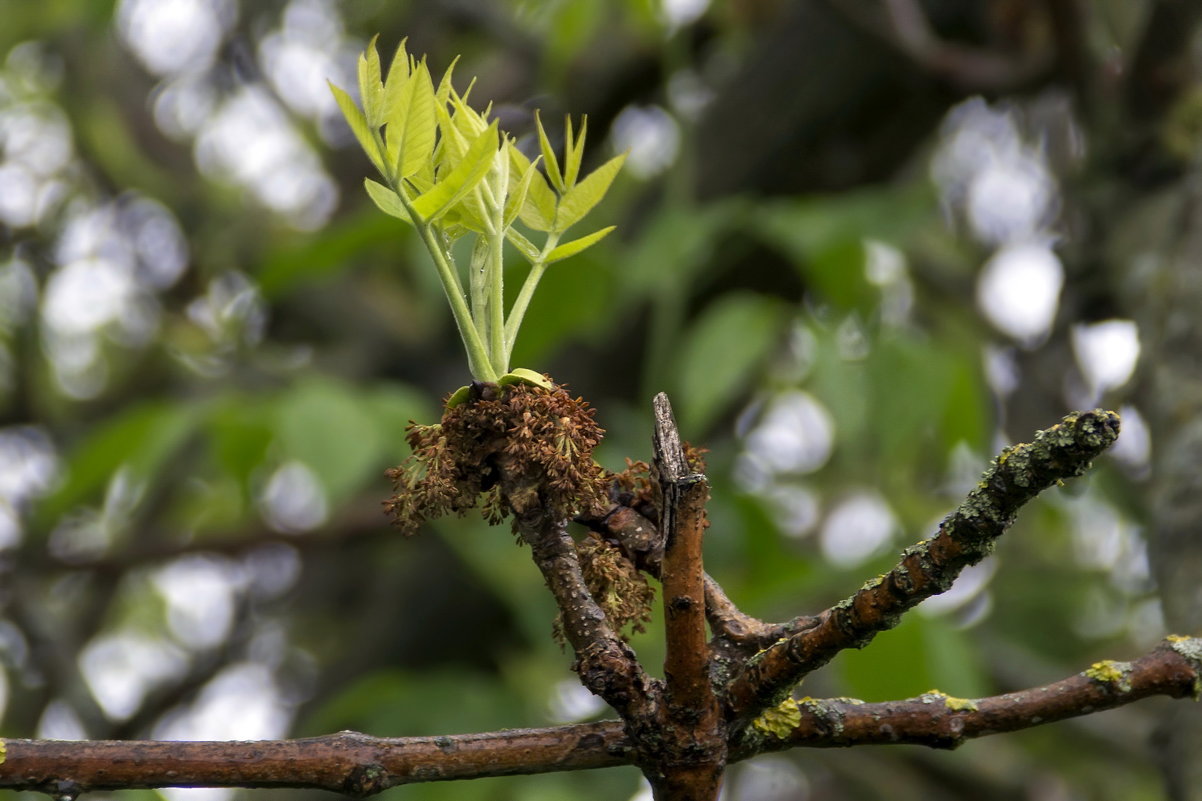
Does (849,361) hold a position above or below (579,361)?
below

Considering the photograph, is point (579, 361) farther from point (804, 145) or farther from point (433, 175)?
point (433, 175)

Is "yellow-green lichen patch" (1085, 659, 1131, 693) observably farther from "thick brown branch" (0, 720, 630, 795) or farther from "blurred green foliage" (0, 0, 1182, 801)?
"blurred green foliage" (0, 0, 1182, 801)

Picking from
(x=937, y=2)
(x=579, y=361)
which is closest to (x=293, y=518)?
(x=579, y=361)

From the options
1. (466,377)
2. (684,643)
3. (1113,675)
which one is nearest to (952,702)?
(1113,675)

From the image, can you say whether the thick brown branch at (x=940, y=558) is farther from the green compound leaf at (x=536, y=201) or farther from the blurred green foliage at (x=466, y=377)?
the blurred green foliage at (x=466, y=377)

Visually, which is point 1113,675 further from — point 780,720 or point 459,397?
point 459,397
